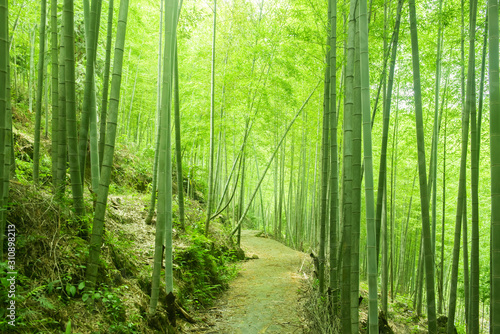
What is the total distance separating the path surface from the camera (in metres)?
3.65

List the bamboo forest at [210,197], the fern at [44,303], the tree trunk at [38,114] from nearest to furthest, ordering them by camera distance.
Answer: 1. the fern at [44,303]
2. the bamboo forest at [210,197]
3. the tree trunk at [38,114]

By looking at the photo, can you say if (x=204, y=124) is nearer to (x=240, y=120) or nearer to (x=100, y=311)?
(x=240, y=120)

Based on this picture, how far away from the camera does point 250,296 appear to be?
482 centimetres

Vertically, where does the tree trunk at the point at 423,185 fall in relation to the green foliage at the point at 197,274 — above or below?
above

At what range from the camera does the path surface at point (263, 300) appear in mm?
3648

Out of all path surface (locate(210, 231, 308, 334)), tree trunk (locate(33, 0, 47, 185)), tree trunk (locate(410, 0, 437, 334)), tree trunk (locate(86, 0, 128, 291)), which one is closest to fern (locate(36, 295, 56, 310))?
tree trunk (locate(86, 0, 128, 291))

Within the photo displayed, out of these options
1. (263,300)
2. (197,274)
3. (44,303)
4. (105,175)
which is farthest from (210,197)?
(44,303)

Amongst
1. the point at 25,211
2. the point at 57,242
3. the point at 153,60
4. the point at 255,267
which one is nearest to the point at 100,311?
the point at 57,242

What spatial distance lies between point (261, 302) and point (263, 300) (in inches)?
3.6

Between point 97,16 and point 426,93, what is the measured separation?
622 cm

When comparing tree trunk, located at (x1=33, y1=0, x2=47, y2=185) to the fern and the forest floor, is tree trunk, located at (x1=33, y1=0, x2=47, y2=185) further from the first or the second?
the forest floor

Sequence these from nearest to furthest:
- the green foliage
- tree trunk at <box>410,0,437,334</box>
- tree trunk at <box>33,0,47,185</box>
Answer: tree trunk at <box>33,0,47,185</box>
tree trunk at <box>410,0,437,334</box>
the green foliage

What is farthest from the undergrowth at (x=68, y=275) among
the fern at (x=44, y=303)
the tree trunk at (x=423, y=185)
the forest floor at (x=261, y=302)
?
the tree trunk at (x=423, y=185)

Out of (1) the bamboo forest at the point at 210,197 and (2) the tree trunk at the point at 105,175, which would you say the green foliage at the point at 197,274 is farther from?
(2) the tree trunk at the point at 105,175
